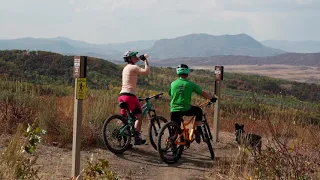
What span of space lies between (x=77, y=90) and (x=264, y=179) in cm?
247

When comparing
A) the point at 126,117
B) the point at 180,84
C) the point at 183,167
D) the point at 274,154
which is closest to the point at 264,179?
the point at 274,154

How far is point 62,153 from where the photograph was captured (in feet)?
25.0

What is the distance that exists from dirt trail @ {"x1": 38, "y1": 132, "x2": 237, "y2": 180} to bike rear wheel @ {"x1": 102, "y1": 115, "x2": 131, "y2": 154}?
0.13 meters

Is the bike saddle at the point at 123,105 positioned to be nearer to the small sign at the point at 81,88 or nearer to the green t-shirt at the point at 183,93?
the green t-shirt at the point at 183,93

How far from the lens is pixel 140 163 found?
7.54m

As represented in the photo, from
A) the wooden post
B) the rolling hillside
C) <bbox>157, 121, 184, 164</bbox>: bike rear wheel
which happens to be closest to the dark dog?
<bbox>157, 121, 184, 164</bbox>: bike rear wheel

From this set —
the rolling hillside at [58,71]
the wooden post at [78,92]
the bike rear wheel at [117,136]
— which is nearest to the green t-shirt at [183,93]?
the bike rear wheel at [117,136]

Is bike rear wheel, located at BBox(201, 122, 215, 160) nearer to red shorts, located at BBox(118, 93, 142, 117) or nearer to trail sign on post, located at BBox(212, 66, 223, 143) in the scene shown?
red shorts, located at BBox(118, 93, 142, 117)

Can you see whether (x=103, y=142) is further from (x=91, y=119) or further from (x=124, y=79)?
(x=124, y=79)

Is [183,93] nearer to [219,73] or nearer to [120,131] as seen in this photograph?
[120,131]

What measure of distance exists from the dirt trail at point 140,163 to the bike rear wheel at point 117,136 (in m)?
0.13

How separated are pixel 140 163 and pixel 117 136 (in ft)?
2.29

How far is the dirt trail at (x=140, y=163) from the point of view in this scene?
6754mm

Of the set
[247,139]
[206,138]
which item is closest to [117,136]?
[206,138]
